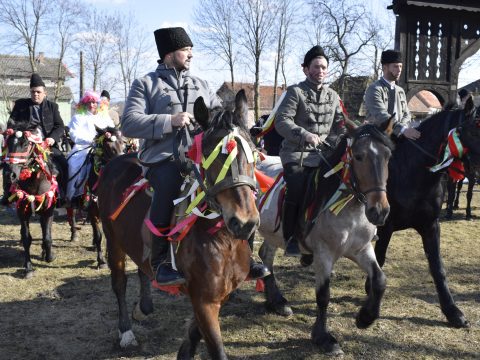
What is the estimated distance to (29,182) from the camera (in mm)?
6922

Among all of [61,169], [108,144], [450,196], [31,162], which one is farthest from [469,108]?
[61,169]

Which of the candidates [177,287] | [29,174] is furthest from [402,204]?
[29,174]

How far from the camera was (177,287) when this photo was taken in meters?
3.31

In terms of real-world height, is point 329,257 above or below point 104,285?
above

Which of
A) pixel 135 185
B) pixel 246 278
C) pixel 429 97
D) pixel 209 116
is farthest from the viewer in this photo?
pixel 429 97

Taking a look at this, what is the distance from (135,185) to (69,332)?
190 centimetres

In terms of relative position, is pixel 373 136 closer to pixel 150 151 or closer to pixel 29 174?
pixel 150 151

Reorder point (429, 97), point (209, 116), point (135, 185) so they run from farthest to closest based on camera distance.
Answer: point (429, 97)
point (135, 185)
point (209, 116)

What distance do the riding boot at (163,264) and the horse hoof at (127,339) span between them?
56.3 inches

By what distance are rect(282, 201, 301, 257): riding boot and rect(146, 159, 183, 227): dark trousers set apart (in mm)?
1635

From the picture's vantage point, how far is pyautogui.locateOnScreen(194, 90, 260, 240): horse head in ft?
8.58

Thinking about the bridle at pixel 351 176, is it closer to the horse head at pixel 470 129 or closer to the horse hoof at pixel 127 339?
the horse head at pixel 470 129

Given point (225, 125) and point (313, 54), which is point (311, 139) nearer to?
point (313, 54)

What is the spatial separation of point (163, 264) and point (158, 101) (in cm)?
135
